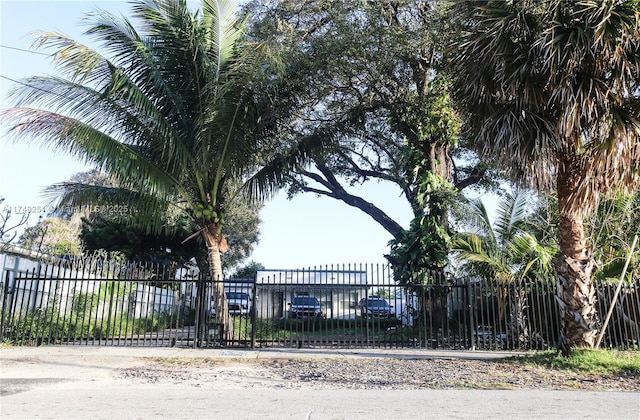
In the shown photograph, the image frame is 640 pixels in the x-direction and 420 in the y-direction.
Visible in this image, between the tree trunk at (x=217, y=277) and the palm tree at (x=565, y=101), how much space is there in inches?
277

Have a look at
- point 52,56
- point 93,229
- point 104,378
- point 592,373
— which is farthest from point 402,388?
point 93,229

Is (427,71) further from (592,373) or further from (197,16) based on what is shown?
(592,373)

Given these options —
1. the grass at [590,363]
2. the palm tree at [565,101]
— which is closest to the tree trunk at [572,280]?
the palm tree at [565,101]

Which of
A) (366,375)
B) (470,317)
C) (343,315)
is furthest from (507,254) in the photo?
(366,375)

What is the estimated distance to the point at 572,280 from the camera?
31.0ft

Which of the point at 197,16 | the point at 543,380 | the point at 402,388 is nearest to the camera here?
the point at 402,388

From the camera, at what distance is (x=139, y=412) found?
5.61 metres

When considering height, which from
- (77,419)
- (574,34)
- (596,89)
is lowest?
(77,419)

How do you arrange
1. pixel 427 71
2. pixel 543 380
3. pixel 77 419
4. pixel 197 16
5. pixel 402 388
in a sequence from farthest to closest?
pixel 427 71 → pixel 197 16 → pixel 543 380 → pixel 402 388 → pixel 77 419

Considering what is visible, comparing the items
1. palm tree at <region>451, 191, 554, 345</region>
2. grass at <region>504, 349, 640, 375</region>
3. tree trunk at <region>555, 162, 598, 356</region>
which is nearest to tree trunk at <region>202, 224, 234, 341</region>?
palm tree at <region>451, 191, 554, 345</region>

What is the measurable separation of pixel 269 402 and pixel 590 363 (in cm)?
593

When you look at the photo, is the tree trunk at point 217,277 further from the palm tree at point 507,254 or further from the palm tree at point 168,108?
the palm tree at point 507,254

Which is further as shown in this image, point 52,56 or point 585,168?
point 52,56

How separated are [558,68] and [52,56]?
33.7 feet
